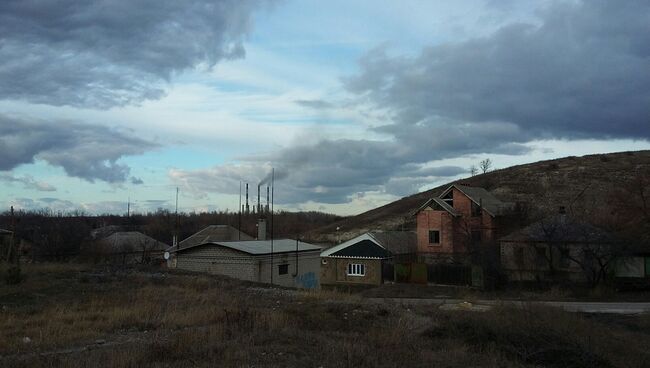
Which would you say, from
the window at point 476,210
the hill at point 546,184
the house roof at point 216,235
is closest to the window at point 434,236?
the window at point 476,210

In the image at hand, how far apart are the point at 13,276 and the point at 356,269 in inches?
1408

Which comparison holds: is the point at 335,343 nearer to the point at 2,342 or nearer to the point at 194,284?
the point at 2,342

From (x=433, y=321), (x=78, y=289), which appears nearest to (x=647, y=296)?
(x=433, y=321)

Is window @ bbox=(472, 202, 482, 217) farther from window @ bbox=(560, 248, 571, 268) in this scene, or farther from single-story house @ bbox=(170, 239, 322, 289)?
single-story house @ bbox=(170, 239, 322, 289)

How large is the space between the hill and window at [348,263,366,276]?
1548 inches

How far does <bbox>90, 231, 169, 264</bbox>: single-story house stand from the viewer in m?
48.7

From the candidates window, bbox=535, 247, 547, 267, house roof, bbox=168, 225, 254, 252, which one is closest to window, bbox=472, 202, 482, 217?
window, bbox=535, 247, 547, 267

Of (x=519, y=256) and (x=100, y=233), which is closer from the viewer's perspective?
(x=519, y=256)

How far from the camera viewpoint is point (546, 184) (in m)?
106

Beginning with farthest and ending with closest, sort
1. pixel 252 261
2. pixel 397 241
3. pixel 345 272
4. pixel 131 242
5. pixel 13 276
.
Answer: pixel 131 242 → pixel 397 241 → pixel 345 272 → pixel 252 261 → pixel 13 276

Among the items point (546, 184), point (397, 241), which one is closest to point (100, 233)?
point (397, 241)

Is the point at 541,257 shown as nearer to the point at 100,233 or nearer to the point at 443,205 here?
the point at 443,205

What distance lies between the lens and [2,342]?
11500 mm

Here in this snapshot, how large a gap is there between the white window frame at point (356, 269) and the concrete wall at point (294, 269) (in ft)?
28.3
